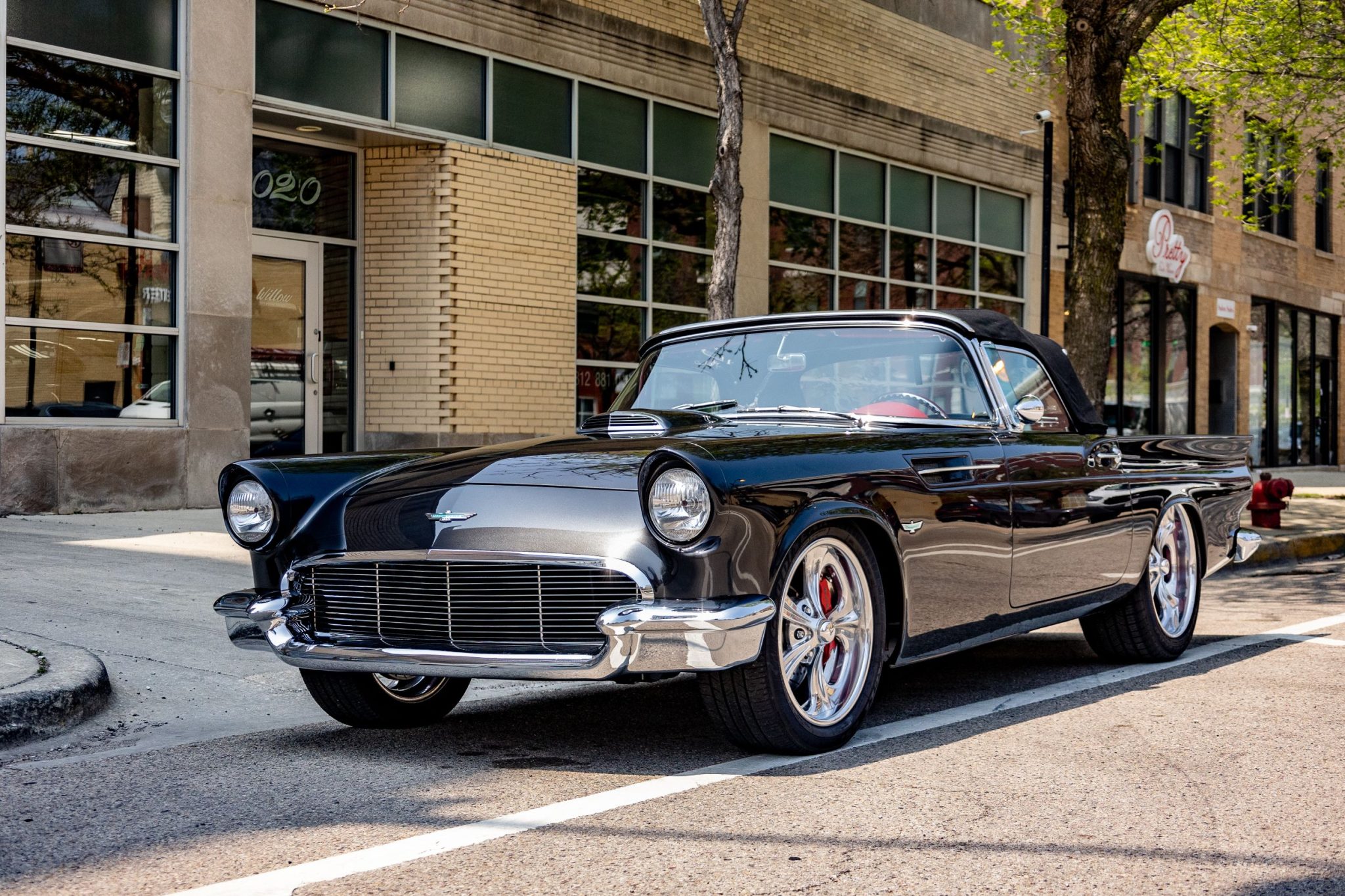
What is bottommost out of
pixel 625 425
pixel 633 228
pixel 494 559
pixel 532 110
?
pixel 494 559

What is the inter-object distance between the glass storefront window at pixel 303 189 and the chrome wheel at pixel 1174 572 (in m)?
9.43

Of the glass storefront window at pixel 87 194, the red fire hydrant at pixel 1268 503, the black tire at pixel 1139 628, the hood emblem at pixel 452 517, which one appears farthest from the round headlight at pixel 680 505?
the red fire hydrant at pixel 1268 503

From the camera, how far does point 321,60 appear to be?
13414 millimetres

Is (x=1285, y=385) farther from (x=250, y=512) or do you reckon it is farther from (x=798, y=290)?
(x=250, y=512)

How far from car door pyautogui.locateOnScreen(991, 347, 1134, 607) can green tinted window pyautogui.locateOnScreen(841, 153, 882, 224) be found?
13.1m

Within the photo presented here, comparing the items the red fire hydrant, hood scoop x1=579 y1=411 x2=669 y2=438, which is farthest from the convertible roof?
the red fire hydrant

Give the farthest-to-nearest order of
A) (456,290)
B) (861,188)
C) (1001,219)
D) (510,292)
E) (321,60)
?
(1001,219) → (861,188) → (510,292) → (456,290) → (321,60)

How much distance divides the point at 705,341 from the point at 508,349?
29.1 ft

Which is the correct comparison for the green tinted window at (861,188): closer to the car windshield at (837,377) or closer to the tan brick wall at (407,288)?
the tan brick wall at (407,288)

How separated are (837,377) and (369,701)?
2.10m

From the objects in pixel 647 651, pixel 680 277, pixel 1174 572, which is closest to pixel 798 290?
pixel 680 277

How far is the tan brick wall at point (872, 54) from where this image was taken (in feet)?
55.8

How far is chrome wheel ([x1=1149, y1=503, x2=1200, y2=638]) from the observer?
22.9 feet

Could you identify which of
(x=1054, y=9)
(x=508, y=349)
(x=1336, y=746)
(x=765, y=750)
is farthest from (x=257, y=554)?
(x=1054, y=9)
